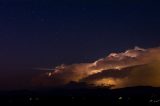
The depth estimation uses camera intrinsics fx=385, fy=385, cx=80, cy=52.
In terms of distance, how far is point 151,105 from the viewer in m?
166

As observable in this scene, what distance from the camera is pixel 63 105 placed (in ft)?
525

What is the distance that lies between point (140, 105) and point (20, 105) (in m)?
54.2

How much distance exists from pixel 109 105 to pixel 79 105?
14651 mm

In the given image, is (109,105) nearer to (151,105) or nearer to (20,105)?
Answer: (151,105)

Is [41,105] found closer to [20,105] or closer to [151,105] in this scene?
[20,105]

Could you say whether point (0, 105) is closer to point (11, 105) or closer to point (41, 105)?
point (11, 105)

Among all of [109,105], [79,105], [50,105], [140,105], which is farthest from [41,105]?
[140,105]

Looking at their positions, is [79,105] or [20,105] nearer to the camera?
[79,105]

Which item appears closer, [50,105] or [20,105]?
[50,105]

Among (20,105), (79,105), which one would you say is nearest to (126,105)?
(79,105)

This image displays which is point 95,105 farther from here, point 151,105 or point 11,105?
point 11,105

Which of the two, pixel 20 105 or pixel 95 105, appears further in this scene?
pixel 20 105

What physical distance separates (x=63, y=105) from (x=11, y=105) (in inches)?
1091

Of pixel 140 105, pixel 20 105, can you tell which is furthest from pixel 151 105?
pixel 20 105
